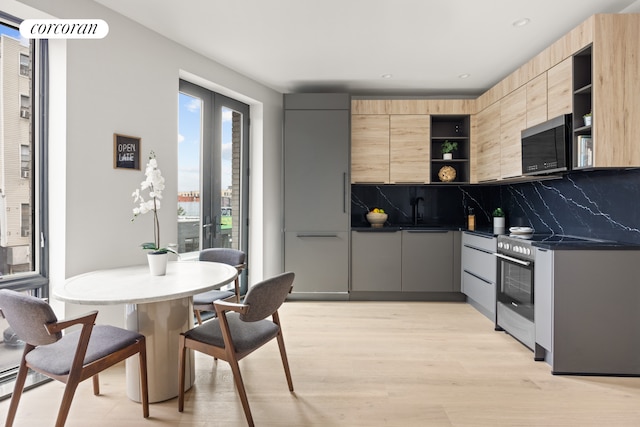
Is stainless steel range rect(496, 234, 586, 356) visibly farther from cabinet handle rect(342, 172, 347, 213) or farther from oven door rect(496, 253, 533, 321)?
cabinet handle rect(342, 172, 347, 213)

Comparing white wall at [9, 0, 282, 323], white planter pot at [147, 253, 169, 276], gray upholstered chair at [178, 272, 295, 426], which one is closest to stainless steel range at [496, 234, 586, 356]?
gray upholstered chair at [178, 272, 295, 426]

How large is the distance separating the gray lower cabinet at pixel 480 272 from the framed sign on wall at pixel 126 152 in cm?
331

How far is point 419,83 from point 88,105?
349 cm

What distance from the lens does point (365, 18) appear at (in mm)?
2895

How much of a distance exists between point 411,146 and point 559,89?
1.85 meters

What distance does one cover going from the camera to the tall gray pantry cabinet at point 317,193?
4500mm

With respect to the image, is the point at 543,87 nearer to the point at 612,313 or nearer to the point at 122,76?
the point at 612,313

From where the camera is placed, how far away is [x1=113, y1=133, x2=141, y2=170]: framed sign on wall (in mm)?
2824

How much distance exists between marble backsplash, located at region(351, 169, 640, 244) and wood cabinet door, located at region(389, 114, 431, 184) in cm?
44

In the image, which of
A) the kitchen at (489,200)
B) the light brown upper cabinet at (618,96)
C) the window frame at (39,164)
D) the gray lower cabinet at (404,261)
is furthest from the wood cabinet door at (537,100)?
the window frame at (39,164)

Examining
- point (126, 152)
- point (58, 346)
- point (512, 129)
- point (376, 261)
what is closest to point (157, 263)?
point (58, 346)

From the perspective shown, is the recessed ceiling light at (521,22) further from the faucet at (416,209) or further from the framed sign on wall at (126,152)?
the framed sign on wall at (126,152)

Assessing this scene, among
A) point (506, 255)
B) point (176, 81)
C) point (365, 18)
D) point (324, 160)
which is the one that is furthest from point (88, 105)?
point (506, 255)

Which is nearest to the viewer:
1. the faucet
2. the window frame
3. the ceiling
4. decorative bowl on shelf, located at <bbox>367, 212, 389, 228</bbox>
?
the window frame
